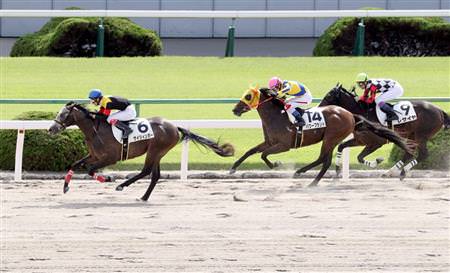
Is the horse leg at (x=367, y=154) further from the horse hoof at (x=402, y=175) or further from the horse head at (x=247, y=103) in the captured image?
the horse head at (x=247, y=103)

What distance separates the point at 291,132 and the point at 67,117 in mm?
2487

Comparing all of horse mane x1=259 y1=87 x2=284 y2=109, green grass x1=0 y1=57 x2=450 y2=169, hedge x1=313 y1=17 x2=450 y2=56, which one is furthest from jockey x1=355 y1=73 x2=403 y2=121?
hedge x1=313 y1=17 x2=450 y2=56

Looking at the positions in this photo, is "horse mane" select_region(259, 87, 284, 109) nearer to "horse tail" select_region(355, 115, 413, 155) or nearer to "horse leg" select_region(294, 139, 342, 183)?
"horse leg" select_region(294, 139, 342, 183)

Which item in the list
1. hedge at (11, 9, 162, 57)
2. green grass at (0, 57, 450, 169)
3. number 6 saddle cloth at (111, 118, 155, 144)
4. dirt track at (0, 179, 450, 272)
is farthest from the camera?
hedge at (11, 9, 162, 57)

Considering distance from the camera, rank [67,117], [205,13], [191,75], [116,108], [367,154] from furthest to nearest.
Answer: [191,75] → [205,13] → [367,154] → [116,108] → [67,117]

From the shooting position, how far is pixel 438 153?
48.9ft

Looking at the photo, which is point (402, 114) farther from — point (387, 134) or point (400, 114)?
point (387, 134)

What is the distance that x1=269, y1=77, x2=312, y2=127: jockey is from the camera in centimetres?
1383

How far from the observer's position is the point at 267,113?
13.8 m

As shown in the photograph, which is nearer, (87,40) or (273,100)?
(273,100)

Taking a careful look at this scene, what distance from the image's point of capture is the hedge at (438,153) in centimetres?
1486

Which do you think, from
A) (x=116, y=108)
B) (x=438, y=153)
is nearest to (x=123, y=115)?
(x=116, y=108)

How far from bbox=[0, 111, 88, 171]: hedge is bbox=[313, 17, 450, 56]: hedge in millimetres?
6651
